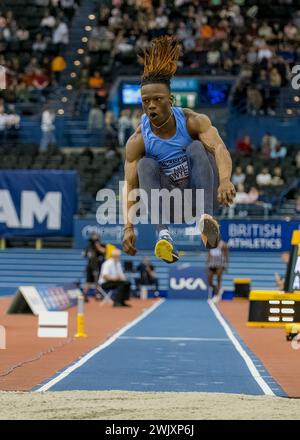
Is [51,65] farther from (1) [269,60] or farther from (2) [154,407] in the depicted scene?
(2) [154,407]

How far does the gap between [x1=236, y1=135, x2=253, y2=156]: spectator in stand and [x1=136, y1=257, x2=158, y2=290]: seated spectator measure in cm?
398

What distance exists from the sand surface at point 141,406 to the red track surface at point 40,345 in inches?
42.8

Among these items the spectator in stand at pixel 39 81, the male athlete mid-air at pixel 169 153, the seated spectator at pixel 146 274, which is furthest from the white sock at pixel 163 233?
the spectator in stand at pixel 39 81

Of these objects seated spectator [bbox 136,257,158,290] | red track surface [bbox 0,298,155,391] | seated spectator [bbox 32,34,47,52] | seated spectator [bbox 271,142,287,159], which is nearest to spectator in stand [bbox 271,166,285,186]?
seated spectator [bbox 271,142,287,159]

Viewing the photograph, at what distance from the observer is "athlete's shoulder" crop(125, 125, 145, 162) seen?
9.49 m

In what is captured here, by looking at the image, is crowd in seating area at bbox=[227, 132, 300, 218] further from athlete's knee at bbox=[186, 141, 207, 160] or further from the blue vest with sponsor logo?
athlete's knee at bbox=[186, 141, 207, 160]

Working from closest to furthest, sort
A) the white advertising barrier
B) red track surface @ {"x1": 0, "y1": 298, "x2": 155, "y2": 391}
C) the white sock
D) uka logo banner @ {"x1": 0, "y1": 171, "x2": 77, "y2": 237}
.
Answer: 1. the white sock
2. red track surface @ {"x1": 0, "y1": 298, "x2": 155, "y2": 391}
3. the white advertising barrier
4. uka logo banner @ {"x1": 0, "y1": 171, "x2": 77, "y2": 237}

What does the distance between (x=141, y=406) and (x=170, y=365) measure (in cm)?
407

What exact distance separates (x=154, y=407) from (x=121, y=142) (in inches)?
887

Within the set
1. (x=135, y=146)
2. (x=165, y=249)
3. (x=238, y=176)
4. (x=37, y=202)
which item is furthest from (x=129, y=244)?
(x=37, y=202)

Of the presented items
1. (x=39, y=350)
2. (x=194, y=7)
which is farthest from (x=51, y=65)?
(x=39, y=350)

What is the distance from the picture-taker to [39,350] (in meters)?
15.6

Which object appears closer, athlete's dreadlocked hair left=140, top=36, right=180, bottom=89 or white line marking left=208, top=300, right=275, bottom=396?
athlete's dreadlocked hair left=140, top=36, right=180, bottom=89

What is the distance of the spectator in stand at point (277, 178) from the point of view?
30.2 meters
